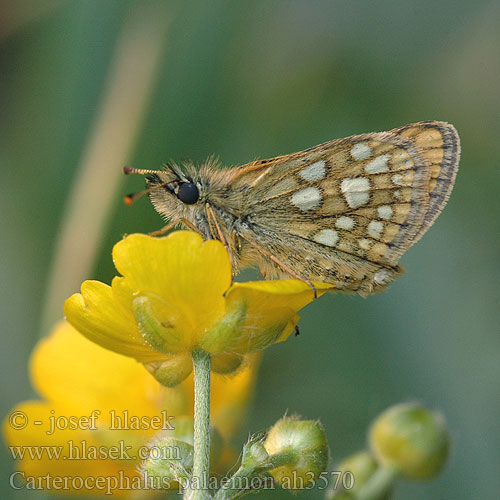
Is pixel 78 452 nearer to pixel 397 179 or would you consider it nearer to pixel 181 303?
pixel 181 303

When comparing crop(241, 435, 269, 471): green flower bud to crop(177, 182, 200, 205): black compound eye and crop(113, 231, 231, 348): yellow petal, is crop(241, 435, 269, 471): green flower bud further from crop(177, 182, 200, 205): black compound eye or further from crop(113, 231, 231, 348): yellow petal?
crop(177, 182, 200, 205): black compound eye

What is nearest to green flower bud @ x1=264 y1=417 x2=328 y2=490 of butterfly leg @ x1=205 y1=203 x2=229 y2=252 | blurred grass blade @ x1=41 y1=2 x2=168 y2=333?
butterfly leg @ x1=205 y1=203 x2=229 y2=252

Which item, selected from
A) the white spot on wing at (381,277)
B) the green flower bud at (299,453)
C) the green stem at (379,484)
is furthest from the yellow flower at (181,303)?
the green stem at (379,484)

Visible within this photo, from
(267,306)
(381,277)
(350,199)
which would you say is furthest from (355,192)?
(267,306)

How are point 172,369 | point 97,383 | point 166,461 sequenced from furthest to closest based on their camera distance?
point 97,383
point 172,369
point 166,461

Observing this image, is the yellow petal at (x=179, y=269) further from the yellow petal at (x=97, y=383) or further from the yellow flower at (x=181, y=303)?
the yellow petal at (x=97, y=383)

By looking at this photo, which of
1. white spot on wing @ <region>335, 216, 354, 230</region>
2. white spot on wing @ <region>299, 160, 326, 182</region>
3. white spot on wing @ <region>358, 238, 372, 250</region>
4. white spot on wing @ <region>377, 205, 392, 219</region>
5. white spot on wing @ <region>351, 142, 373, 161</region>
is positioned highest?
white spot on wing @ <region>351, 142, 373, 161</region>
